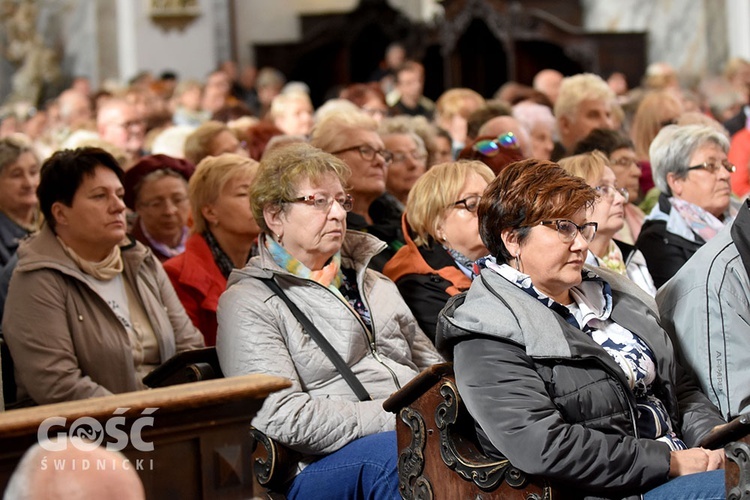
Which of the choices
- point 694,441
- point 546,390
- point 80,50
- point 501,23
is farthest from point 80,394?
point 80,50

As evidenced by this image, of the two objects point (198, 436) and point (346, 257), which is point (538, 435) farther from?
point (346, 257)

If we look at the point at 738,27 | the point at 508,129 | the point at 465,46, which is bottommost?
the point at 508,129

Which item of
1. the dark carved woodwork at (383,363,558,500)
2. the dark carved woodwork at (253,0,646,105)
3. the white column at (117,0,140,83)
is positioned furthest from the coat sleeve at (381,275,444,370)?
the white column at (117,0,140,83)

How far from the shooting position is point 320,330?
3.47 m

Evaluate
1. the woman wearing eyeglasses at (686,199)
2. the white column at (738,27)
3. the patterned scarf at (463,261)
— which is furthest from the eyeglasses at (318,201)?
the white column at (738,27)

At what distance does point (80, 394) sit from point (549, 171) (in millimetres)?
1659

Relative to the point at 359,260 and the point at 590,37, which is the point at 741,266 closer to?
the point at 359,260

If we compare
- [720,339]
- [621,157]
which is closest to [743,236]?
[720,339]

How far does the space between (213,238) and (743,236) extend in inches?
85.7

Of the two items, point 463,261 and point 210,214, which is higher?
point 210,214

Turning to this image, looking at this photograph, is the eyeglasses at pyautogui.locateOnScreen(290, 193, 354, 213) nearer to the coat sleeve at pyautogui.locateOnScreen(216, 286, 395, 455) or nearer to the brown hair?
the coat sleeve at pyautogui.locateOnScreen(216, 286, 395, 455)

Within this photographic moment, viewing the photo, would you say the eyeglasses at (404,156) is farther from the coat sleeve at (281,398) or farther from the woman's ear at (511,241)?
the woman's ear at (511,241)

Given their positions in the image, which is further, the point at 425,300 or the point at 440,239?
the point at 440,239

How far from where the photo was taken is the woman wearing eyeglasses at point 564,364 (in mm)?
2744
